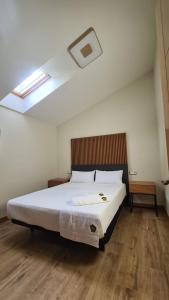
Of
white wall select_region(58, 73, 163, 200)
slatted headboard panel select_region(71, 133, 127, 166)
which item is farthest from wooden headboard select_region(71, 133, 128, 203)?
white wall select_region(58, 73, 163, 200)

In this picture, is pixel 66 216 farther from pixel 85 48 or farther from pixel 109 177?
pixel 85 48

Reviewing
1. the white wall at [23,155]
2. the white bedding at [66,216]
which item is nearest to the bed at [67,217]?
the white bedding at [66,216]

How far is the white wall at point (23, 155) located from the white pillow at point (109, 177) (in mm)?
1561

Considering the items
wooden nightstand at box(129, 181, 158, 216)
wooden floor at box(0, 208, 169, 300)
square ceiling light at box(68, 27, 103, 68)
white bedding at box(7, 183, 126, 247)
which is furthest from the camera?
wooden nightstand at box(129, 181, 158, 216)

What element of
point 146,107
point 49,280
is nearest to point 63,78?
point 146,107

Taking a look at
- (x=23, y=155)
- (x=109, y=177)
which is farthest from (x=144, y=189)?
(x=23, y=155)

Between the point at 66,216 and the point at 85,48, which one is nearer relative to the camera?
the point at 66,216

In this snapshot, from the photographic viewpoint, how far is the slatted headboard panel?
3.83m

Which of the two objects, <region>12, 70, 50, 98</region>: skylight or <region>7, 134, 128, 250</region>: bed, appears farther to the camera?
<region>12, 70, 50, 98</region>: skylight

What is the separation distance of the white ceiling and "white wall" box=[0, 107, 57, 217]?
816mm

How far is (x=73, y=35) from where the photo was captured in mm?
2137

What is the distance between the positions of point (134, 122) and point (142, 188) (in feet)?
5.60

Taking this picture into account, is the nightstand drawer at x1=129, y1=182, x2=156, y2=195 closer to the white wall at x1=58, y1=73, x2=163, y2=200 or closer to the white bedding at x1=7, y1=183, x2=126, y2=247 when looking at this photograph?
the white wall at x1=58, y1=73, x2=163, y2=200

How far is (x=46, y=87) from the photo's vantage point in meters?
3.24
